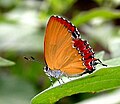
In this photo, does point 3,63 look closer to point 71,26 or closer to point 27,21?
point 71,26

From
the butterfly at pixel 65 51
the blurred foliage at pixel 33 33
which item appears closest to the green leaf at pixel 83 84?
the butterfly at pixel 65 51

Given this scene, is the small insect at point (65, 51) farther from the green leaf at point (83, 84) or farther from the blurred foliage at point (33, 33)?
the blurred foliage at point (33, 33)

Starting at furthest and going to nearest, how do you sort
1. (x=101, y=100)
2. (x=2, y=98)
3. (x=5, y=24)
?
1. (x=5, y=24)
2. (x=2, y=98)
3. (x=101, y=100)

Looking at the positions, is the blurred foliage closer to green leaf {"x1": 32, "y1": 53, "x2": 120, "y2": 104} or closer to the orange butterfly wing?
the orange butterfly wing

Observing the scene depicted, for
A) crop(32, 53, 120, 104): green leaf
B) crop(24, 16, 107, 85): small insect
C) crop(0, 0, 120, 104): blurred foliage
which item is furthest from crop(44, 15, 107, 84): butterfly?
crop(0, 0, 120, 104): blurred foliage

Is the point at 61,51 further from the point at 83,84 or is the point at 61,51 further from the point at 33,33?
the point at 33,33

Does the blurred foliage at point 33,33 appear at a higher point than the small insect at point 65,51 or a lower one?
higher

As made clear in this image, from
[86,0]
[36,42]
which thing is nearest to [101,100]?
[36,42]
